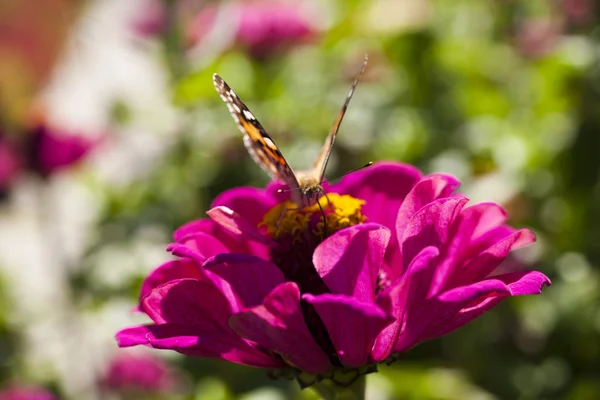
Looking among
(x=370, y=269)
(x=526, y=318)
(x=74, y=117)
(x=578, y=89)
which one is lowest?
(x=526, y=318)

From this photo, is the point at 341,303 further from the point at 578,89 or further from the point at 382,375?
the point at 578,89

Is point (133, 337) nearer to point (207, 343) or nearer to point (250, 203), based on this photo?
point (207, 343)

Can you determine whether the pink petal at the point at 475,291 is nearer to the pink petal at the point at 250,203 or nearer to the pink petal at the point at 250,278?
the pink petal at the point at 250,278

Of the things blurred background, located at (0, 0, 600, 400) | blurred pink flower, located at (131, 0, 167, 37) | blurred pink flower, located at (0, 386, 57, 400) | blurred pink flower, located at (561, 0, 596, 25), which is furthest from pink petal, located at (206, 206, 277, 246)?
blurred pink flower, located at (131, 0, 167, 37)

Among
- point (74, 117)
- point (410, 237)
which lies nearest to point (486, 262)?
point (410, 237)

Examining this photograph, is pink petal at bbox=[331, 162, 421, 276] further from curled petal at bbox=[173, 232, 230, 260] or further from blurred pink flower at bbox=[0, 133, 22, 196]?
blurred pink flower at bbox=[0, 133, 22, 196]

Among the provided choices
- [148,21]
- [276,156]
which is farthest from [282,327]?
[148,21]
